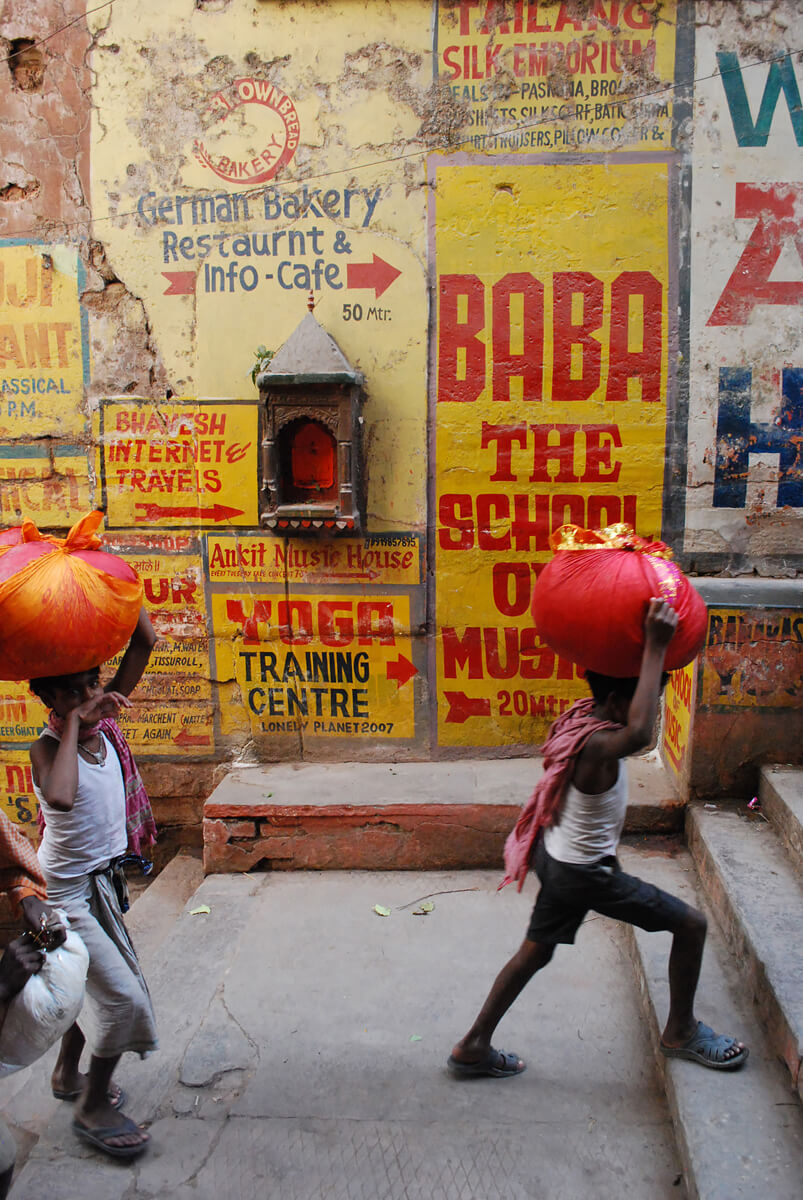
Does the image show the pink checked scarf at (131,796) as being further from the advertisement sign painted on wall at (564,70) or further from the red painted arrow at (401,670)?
the advertisement sign painted on wall at (564,70)

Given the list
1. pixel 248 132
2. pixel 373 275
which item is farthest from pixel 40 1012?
pixel 248 132

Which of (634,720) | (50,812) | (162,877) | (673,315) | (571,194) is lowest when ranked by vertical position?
(162,877)

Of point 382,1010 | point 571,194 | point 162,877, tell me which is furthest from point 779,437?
point 162,877

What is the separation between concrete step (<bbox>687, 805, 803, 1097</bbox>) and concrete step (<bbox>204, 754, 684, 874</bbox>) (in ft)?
1.16

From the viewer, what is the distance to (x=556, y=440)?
4.32 m

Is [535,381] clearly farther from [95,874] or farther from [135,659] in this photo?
[95,874]

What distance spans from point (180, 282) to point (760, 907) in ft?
12.9

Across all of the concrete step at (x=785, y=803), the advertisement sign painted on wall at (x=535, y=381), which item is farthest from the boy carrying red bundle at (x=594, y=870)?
the advertisement sign painted on wall at (x=535, y=381)

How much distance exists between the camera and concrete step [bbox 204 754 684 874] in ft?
12.7

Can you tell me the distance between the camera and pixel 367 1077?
2557 mm

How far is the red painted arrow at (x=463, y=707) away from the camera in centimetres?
449

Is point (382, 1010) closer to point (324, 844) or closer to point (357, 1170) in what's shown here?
point (357, 1170)

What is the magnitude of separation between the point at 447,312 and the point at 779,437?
1.83 m

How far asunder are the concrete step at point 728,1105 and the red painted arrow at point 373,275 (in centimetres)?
334
